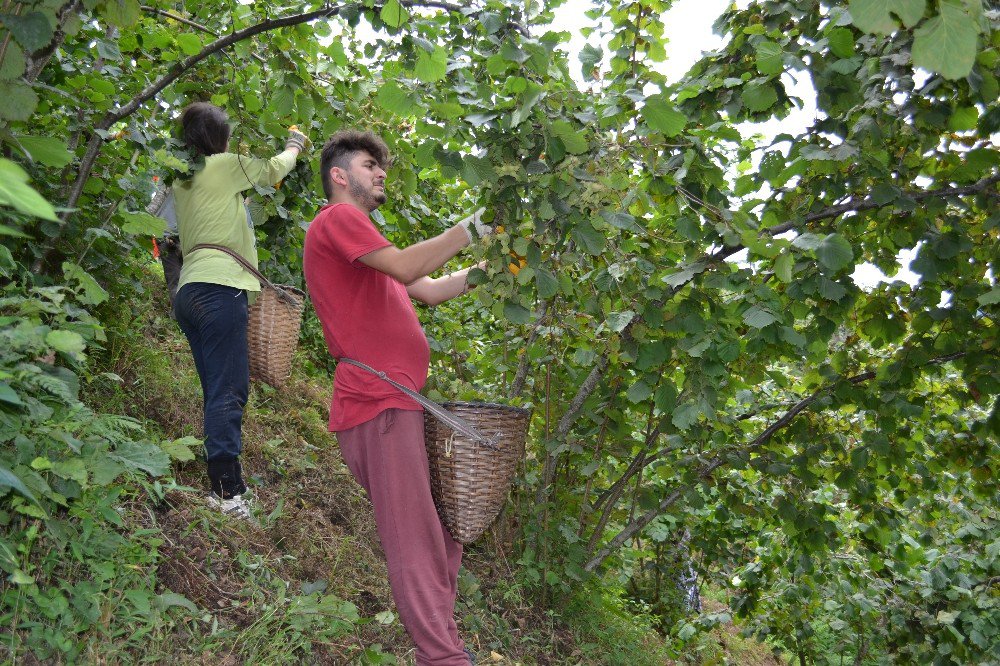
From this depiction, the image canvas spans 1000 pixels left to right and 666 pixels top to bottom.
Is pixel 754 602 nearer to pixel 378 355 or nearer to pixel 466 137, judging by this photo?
pixel 378 355

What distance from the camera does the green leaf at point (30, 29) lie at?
66.5 inches

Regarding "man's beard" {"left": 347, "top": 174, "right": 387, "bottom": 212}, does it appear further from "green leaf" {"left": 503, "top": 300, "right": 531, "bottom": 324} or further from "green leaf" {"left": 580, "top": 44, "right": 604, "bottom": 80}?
"green leaf" {"left": 580, "top": 44, "right": 604, "bottom": 80}

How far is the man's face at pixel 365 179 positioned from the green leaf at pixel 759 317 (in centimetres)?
125

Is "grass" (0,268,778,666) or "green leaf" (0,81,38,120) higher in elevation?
"green leaf" (0,81,38,120)

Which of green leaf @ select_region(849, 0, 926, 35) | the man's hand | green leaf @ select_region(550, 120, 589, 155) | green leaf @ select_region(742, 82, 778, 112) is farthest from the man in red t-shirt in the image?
green leaf @ select_region(849, 0, 926, 35)

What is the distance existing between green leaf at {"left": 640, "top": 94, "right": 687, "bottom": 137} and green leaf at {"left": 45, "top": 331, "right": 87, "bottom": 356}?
5.35 feet

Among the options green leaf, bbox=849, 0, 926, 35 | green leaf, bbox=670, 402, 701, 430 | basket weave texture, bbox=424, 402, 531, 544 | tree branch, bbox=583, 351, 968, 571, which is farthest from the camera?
tree branch, bbox=583, 351, 968, 571

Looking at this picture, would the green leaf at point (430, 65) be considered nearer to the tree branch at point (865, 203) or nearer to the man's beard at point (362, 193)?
the man's beard at point (362, 193)

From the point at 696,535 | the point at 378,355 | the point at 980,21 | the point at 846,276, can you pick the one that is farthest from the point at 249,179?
the point at 696,535

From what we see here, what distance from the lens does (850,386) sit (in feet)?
11.7

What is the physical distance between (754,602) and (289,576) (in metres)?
2.93

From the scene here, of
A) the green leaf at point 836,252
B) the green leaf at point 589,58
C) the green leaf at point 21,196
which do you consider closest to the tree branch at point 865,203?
the green leaf at point 836,252

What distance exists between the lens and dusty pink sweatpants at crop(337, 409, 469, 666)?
92.4 inches

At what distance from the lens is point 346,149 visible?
2.62 metres
